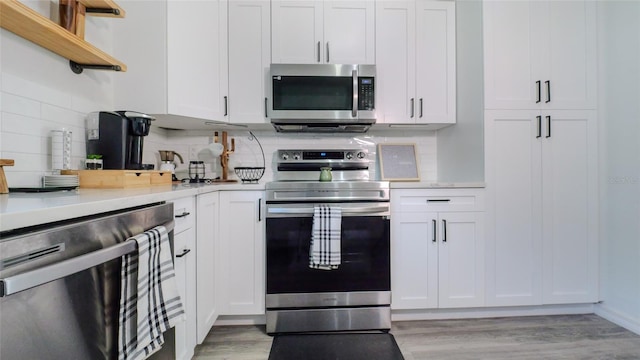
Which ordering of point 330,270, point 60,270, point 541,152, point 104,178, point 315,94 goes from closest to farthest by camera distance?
point 60,270 < point 104,178 < point 330,270 < point 541,152 < point 315,94

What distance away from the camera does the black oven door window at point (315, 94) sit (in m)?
2.04

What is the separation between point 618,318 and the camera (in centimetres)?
190

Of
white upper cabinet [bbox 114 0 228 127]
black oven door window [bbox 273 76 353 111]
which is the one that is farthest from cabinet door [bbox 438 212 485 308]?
white upper cabinet [bbox 114 0 228 127]

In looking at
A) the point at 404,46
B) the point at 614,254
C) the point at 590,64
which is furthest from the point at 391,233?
the point at 590,64

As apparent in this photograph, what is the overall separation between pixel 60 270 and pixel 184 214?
0.71 metres

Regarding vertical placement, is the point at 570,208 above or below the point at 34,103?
below

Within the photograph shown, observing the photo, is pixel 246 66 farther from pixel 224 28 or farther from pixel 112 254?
pixel 112 254

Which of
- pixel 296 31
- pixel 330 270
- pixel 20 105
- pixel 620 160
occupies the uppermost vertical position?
pixel 296 31

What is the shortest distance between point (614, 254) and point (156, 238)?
2723mm

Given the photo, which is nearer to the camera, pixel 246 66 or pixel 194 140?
pixel 246 66

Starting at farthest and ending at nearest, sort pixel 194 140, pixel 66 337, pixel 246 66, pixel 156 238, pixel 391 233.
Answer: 1. pixel 194 140
2. pixel 246 66
3. pixel 391 233
4. pixel 156 238
5. pixel 66 337

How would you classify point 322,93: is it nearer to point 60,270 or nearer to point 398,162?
point 398,162

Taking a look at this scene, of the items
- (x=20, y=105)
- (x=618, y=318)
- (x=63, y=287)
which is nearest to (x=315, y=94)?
(x=20, y=105)

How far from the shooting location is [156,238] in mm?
895
